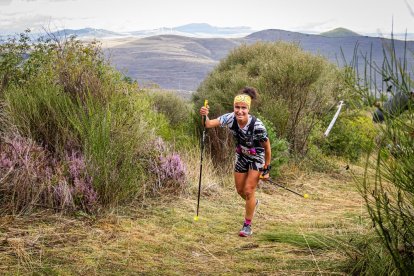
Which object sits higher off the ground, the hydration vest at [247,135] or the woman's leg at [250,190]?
the hydration vest at [247,135]

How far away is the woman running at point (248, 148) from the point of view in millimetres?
6250

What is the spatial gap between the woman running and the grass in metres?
0.50

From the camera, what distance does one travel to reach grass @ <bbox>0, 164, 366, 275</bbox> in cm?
484

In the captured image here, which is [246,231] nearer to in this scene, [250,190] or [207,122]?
[250,190]

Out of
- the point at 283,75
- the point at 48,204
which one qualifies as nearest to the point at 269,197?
the point at 48,204

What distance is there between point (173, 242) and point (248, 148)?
1533 mm

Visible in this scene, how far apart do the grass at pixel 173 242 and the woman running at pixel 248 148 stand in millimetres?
499

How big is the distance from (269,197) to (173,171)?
6.58ft

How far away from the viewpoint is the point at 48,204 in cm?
615

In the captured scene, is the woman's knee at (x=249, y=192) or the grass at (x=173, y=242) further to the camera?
the woman's knee at (x=249, y=192)

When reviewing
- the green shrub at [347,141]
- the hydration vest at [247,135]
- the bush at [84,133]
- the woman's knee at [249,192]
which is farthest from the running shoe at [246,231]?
the green shrub at [347,141]

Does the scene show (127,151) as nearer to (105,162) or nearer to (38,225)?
(105,162)

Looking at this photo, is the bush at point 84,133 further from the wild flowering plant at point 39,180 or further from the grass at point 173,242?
the grass at point 173,242

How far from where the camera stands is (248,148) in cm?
631
